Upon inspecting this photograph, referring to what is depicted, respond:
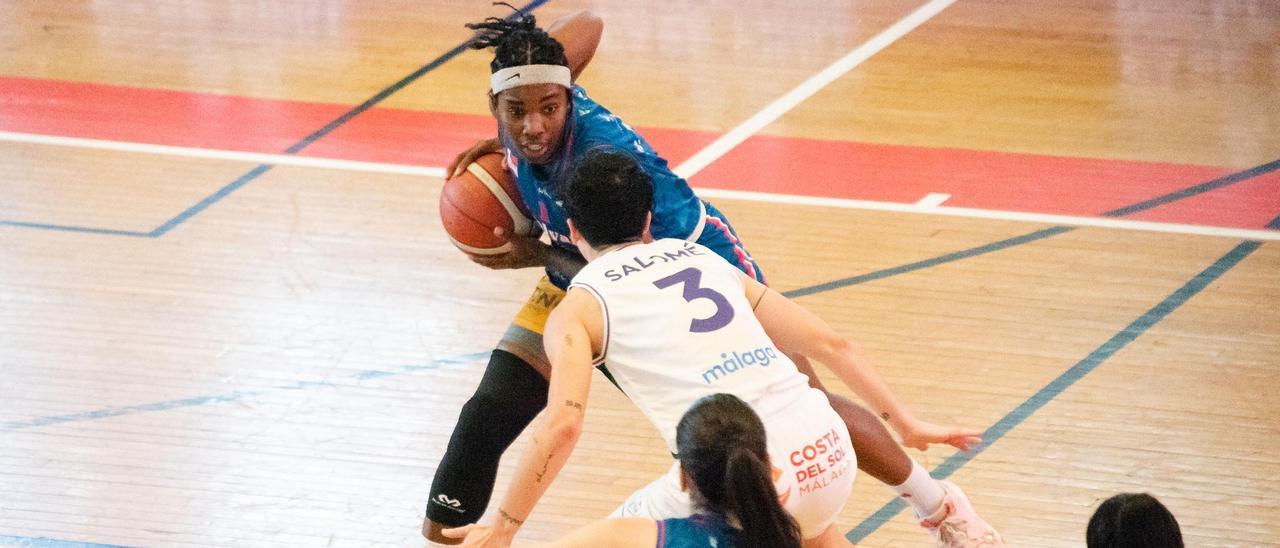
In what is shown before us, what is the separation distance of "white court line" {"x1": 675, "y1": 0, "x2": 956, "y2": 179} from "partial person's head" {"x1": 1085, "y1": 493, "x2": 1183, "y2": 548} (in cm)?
449

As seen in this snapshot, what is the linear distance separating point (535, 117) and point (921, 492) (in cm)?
133

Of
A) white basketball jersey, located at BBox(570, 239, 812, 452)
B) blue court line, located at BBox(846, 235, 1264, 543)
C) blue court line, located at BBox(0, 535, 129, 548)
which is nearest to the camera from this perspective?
white basketball jersey, located at BBox(570, 239, 812, 452)

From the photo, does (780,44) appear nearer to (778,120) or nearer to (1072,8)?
(778,120)

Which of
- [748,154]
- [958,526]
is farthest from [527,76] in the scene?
[748,154]

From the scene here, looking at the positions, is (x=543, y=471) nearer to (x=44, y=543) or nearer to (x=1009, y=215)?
(x=44, y=543)

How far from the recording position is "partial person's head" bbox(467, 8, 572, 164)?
3799 millimetres

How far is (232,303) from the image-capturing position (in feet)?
19.7

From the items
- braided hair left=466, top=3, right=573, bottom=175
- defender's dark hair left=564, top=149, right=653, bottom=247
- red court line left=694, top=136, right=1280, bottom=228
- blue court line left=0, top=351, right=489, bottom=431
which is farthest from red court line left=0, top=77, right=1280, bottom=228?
defender's dark hair left=564, top=149, right=653, bottom=247

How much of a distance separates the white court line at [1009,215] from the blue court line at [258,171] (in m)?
1.42

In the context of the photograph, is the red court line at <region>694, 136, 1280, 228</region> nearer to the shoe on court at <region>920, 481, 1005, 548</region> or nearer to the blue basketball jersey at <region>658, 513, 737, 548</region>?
the shoe on court at <region>920, 481, 1005, 548</region>

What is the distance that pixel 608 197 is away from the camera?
11.0 feet

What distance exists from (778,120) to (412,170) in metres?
1.88

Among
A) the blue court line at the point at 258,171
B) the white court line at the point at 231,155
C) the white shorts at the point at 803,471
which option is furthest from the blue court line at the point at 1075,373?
the white court line at the point at 231,155

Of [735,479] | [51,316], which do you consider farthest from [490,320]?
[735,479]
